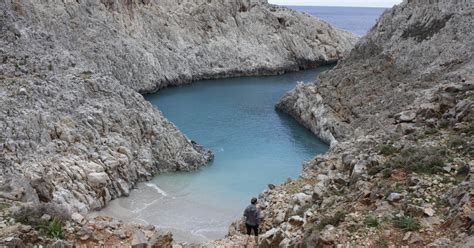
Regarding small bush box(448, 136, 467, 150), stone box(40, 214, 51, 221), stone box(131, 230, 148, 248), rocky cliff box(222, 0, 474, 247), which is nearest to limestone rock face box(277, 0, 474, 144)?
rocky cliff box(222, 0, 474, 247)

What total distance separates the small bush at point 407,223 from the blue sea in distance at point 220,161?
1280 cm

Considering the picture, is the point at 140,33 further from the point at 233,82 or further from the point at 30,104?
the point at 30,104

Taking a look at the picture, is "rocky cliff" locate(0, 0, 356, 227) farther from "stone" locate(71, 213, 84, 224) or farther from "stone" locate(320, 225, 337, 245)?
"stone" locate(320, 225, 337, 245)

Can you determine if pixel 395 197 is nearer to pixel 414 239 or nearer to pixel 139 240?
pixel 414 239

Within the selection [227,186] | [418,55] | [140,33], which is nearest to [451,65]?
[418,55]

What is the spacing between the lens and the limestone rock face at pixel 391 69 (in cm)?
3881

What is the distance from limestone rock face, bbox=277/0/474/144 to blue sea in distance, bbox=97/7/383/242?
8.97ft

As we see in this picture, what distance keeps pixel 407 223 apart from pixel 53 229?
9569 mm

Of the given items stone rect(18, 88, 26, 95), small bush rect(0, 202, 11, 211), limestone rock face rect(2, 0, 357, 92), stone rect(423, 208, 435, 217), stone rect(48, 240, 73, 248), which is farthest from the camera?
limestone rock face rect(2, 0, 357, 92)

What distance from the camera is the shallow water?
26.8 meters

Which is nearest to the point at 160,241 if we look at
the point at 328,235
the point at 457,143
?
the point at 328,235

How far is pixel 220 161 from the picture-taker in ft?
121

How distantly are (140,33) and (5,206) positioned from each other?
59093 millimetres

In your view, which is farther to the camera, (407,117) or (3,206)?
(407,117)
